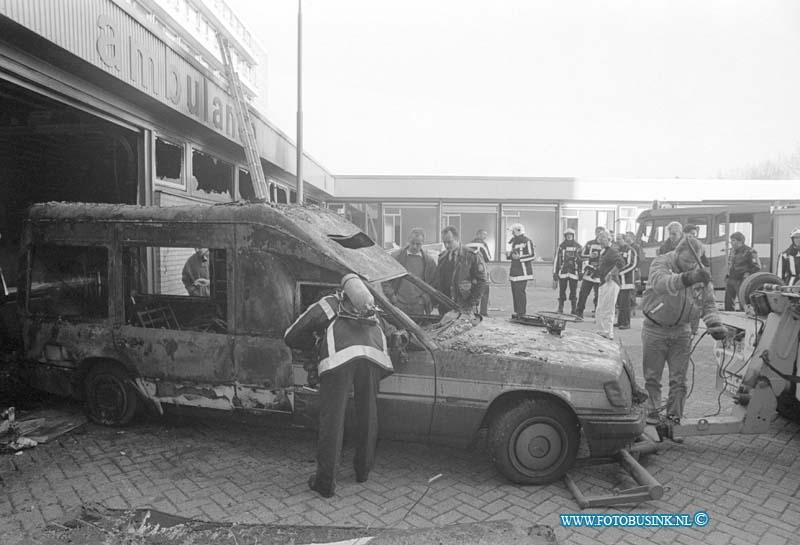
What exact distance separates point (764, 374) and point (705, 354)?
4511mm

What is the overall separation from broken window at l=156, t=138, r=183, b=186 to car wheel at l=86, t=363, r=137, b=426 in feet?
12.4

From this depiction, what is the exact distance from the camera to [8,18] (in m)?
4.31

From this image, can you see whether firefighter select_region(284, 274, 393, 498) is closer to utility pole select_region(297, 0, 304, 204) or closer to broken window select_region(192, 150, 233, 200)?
broken window select_region(192, 150, 233, 200)

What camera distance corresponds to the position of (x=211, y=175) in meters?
10.0

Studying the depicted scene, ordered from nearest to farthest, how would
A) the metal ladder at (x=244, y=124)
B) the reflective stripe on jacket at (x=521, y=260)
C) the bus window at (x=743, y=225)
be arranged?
the metal ladder at (x=244, y=124)
the reflective stripe on jacket at (x=521, y=260)
the bus window at (x=743, y=225)

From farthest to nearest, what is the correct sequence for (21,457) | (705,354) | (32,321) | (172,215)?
(705,354) < (32,321) < (172,215) < (21,457)

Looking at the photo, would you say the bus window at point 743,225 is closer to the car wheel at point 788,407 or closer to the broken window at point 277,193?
the car wheel at point 788,407

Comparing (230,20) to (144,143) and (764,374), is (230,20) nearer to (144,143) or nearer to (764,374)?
(144,143)

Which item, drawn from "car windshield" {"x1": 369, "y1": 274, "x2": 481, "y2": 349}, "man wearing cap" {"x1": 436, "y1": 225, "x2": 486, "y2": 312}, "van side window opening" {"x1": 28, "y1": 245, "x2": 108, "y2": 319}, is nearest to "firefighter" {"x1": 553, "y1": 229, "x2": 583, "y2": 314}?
"man wearing cap" {"x1": 436, "y1": 225, "x2": 486, "y2": 312}

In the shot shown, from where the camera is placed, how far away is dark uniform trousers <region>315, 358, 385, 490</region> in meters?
3.71

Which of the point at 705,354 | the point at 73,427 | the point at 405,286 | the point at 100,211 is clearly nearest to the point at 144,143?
the point at 100,211

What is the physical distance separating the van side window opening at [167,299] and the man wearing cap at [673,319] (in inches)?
148

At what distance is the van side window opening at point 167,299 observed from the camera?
188 inches

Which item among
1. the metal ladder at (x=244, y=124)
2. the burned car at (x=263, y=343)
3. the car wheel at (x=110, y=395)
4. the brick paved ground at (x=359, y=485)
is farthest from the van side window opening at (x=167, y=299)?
the metal ladder at (x=244, y=124)
